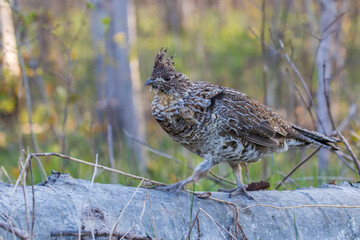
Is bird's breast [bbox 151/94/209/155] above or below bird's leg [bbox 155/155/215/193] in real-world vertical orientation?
above

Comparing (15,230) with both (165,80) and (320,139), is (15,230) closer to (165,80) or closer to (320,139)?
(165,80)

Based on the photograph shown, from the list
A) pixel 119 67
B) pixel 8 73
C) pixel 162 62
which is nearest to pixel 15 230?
pixel 162 62

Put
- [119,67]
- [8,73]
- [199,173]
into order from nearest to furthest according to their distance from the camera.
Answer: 1. [199,173]
2. [8,73]
3. [119,67]

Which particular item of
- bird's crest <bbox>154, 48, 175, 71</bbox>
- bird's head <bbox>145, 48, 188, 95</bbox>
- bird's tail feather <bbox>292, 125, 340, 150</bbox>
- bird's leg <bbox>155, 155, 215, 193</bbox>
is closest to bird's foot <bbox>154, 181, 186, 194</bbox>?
bird's leg <bbox>155, 155, 215, 193</bbox>

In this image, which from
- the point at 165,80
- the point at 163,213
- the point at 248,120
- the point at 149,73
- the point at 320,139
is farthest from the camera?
the point at 149,73

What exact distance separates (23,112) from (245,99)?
7403 millimetres

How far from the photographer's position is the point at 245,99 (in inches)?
161

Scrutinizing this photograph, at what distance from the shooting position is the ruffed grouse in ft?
12.0

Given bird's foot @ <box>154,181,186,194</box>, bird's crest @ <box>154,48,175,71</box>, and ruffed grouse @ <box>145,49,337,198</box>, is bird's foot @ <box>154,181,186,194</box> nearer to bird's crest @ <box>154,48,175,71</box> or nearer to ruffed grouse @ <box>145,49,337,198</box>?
ruffed grouse @ <box>145,49,337,198</box>

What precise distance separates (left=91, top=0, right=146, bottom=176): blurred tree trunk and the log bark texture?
513 cm

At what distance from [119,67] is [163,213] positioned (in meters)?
6.32

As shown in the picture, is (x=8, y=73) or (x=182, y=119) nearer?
(x=182, y=119)

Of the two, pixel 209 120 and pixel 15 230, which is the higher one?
pixel 209 120

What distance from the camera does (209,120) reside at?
12.2ft
